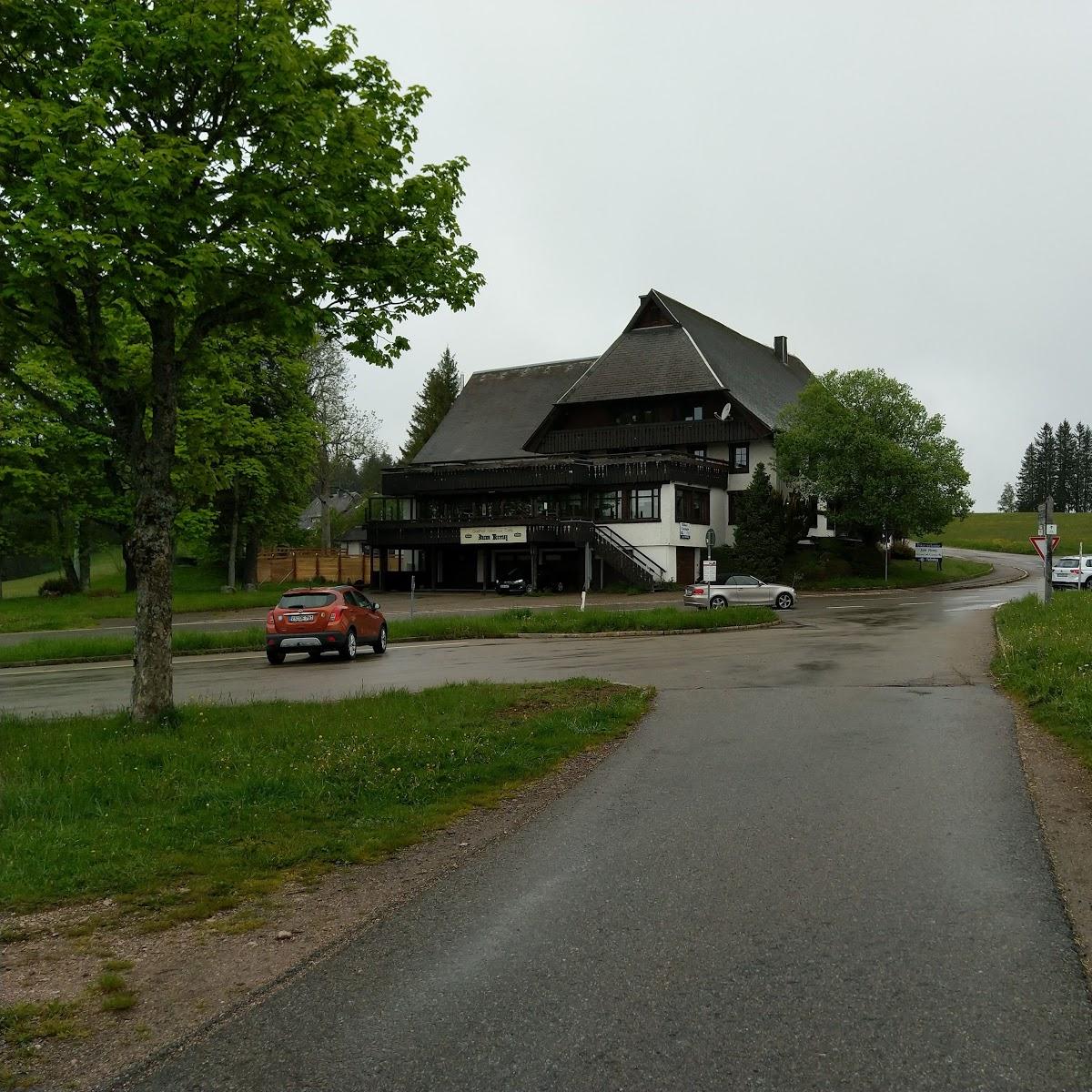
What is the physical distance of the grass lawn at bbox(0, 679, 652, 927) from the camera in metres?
6.06

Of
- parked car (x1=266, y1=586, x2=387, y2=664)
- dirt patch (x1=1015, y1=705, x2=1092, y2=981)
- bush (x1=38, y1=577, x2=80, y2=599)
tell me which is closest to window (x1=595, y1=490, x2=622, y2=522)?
bush (x1=38, y1=577, x2=80, y2=599)

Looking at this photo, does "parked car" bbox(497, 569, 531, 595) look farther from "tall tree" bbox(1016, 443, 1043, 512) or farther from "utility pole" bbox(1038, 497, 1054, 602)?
"tall tree" bbox(1016, 443, 1043, 512)

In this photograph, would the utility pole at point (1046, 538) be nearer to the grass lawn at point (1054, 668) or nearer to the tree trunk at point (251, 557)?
the grass lawn at point (1054, 668)

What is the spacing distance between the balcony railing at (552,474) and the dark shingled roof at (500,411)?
163 inches

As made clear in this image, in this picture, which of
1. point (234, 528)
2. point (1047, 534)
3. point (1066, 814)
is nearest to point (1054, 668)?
point (1066, 814)

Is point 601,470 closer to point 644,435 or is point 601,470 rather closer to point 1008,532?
point 644,435

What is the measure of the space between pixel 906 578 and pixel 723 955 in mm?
56238

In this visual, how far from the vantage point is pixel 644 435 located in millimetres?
59781

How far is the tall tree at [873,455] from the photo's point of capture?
52812 mm

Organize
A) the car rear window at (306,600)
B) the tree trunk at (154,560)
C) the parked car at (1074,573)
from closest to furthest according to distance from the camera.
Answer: the tree trunk at (154,560) → the car rear window at (306,600) → the parked car at (1074,573)

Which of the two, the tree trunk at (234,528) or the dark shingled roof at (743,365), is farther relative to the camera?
the dark shingled roof at (743,365)

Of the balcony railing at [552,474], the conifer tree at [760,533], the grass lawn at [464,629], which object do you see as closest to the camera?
the grass lawn at [464,629]

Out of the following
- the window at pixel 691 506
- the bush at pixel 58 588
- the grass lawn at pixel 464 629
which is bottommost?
the grass lawn at pixel 464 629

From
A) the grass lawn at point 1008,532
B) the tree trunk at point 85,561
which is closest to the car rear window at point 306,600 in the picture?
the tree trunk at point 85,561
